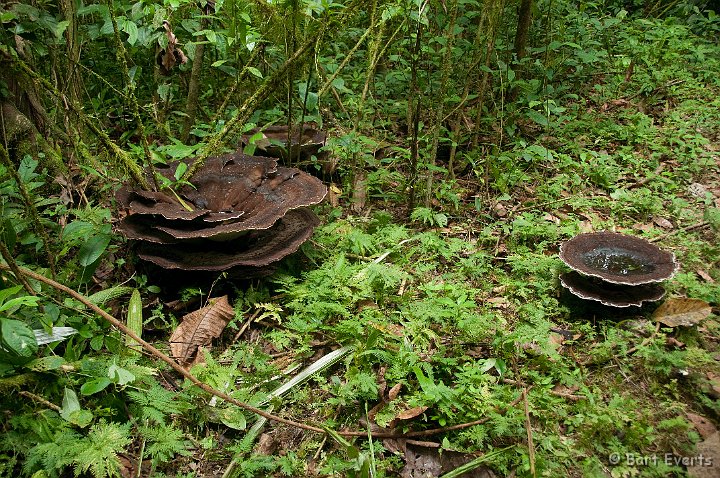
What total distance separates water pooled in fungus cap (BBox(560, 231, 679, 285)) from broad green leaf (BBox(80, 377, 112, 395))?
279cm

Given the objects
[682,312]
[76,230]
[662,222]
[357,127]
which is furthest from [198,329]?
[662,222]

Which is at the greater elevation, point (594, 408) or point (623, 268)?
point (623, 268)

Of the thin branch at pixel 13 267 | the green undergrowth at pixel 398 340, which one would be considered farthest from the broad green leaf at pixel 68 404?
the thin branch at pixel 13 267

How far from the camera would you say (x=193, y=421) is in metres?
2.56

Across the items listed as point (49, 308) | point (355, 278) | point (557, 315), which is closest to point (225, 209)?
point (355, 278)

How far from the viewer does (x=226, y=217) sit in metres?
3.13

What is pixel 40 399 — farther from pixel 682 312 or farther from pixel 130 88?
pixel 682 312

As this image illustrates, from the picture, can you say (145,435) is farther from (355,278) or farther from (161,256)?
(355,278)

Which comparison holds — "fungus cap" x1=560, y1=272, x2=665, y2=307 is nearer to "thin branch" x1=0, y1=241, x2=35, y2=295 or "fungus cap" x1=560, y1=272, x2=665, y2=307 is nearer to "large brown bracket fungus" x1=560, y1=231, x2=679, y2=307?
"large brown bracket fungus" x1=560, y1=231, x2=679, y2=307

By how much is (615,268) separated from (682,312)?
1.49 ft

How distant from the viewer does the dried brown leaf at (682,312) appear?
291cm

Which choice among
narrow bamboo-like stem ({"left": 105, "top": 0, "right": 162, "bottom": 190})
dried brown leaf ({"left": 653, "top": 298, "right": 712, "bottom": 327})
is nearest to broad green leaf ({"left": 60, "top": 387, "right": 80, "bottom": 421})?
narrow bamboo-like stem ({"left": 105, "top": 0, "right": 162, "bottom": 190})

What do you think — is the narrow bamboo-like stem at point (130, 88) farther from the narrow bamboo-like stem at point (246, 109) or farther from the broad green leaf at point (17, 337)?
the broad green leaf at point (17, 337)

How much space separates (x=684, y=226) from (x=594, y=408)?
2333 millimetres
